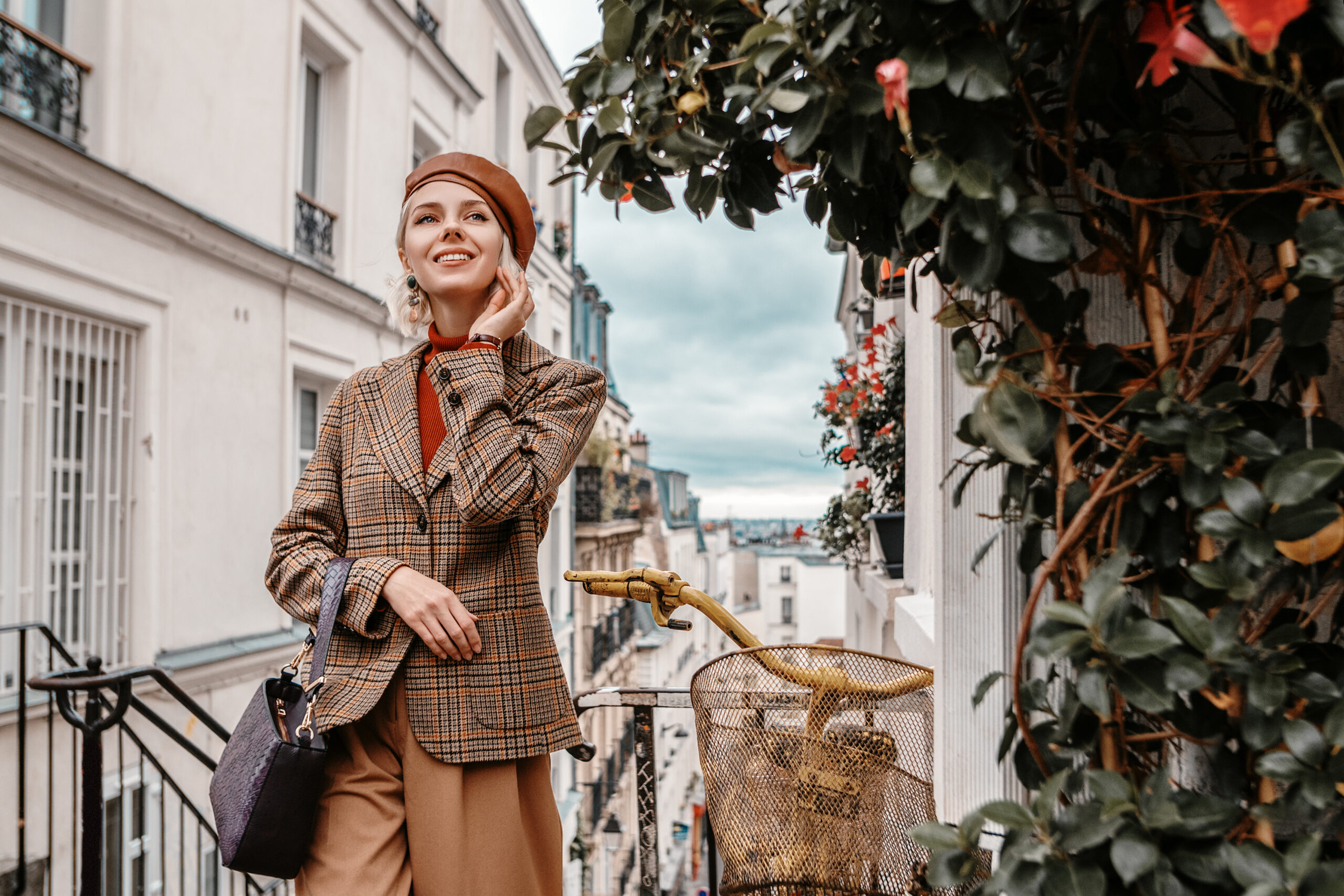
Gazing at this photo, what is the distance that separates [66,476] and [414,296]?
409 cm

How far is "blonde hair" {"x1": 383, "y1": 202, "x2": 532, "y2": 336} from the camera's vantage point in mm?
1729

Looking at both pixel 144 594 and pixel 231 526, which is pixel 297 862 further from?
pixel 231 526

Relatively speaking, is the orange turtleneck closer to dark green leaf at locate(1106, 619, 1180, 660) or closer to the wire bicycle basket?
the wire bicycle basket

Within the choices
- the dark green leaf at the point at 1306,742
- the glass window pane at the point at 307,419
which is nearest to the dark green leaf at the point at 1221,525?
the dark green leaf at the point at 1306,742

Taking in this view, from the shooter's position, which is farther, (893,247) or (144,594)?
(144,594)

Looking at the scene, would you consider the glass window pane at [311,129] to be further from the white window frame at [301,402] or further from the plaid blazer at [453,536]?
the plaid blazer at [453,536]

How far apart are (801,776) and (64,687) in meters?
2.60

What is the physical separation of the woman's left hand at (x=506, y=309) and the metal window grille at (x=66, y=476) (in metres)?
3.91

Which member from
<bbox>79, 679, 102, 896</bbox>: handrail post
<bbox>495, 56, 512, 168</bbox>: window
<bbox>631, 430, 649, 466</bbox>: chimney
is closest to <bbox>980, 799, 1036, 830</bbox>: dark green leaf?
<bbox>79, 679, 102, 896</bbox>: handrail post

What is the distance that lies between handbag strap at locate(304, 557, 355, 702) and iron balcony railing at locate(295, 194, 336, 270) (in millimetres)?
6348

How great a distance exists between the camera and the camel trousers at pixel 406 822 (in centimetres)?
140

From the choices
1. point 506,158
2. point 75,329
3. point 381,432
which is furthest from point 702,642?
point 381,432

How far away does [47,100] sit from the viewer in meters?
4.63

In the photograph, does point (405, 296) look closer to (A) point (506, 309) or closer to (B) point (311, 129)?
(A) point (506, 309)
